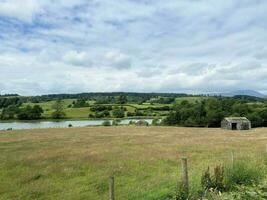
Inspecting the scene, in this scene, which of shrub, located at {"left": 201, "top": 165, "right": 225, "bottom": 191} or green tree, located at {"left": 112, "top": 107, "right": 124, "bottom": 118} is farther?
green tree, located at {"left": 112, "top": 107, "right": 124, "bottom": 118}

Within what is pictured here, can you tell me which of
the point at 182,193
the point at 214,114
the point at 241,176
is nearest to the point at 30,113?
the point at 214,114

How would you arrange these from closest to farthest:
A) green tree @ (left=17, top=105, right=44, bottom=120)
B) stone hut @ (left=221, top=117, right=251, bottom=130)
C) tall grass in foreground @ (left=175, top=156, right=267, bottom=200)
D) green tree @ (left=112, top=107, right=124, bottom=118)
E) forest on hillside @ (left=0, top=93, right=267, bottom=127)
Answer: tall grass in foreground @ (left=175, top=156, right=267, bottom=200) → stone hut @ (left=221, top=117, right=251, bottom=130) → forest on hillside @ (left=0, top=93, right=267, bottom=127) → green tree @ (left=17, top=105, right=44, bottom=120) → green tree @ (left=112, top=107, right=124, bottom=118)

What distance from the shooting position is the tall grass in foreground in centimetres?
1086

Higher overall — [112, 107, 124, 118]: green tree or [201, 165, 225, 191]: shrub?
[201, 165, 225, 191]: shrub

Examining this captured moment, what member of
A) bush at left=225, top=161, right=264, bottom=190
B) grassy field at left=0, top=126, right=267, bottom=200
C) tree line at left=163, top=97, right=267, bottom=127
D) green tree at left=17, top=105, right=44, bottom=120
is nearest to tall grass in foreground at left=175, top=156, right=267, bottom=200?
bush at left=225, top=161, right=264, bottom=190

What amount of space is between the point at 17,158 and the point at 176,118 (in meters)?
76.1

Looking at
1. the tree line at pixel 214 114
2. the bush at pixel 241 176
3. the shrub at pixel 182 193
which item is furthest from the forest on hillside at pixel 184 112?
the shrub at pixel 182 193

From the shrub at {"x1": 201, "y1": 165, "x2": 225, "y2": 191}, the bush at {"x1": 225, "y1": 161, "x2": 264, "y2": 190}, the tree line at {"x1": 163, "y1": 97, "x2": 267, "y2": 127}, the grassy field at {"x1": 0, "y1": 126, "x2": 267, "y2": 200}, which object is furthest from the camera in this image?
the tree line at {"x1": 163, "y1": 97, "x2": 267, "y2": 127}

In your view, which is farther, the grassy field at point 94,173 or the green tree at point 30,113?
the green tree at point 30,113

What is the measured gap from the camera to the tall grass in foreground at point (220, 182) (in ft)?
35.6

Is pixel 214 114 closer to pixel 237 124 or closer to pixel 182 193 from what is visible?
pixel 237 124

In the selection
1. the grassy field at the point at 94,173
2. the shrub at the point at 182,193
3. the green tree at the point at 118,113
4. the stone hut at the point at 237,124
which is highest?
the shrub at the point at 182,193

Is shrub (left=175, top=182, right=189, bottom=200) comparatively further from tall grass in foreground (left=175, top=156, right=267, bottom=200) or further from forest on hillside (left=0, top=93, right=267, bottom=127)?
forest on hillside (left=0, top=93, right=267, bottom=127)

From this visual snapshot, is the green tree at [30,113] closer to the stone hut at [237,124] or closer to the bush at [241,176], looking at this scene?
the stone hut at [237,124]
